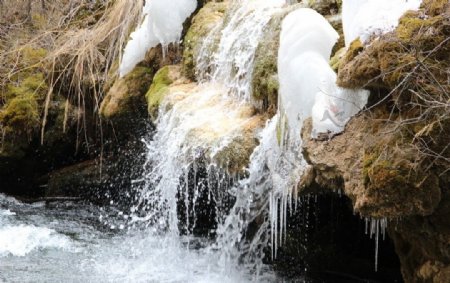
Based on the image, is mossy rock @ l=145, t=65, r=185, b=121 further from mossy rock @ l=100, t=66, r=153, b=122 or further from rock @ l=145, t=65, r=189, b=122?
mossy rock @ l=100, t=66, r=153, b=122

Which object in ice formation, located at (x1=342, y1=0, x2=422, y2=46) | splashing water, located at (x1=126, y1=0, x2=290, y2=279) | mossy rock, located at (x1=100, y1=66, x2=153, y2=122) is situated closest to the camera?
ice formation, located at (x1=342, y1=0, x2=422, y2=46)

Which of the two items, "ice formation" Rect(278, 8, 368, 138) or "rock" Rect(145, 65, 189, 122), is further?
"rock" Rect(145, 65, 189, 122)

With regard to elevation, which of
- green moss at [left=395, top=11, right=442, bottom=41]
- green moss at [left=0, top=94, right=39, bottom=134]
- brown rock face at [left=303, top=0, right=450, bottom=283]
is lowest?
brown rock face at [left=303, top=0, right=450, bottom=283]

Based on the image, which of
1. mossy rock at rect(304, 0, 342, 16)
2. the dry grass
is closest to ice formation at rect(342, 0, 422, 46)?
mossy rock at rect(304, 0, 342, 16)

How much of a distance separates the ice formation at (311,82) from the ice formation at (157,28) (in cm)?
259

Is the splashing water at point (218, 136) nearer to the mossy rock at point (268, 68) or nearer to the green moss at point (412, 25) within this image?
the mossy rock at point (268, 68)

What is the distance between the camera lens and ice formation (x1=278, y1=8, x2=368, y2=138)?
10.3 feet

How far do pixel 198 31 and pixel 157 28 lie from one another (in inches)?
23.1

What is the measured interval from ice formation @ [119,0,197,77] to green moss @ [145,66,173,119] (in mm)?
396

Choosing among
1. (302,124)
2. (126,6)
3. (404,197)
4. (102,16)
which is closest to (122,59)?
(126,6)

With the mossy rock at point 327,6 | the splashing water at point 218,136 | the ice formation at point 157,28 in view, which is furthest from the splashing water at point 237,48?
the ice formation at point 157,28

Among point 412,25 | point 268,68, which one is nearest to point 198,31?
point 268,68

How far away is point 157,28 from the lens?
6281mm

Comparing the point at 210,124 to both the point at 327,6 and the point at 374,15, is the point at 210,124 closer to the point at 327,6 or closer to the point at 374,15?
the point at 327,6
